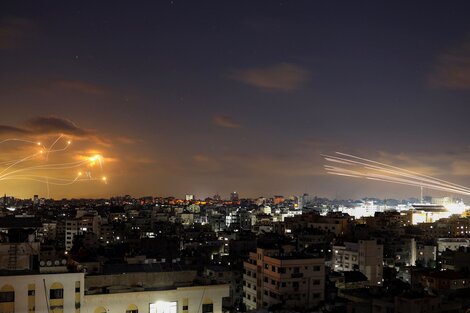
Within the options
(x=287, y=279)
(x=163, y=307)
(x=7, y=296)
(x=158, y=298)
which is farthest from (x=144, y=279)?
(x=287, y=279)

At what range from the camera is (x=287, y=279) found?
16.3 metres

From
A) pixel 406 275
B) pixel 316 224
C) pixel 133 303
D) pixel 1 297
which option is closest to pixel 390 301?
pixel 133 303

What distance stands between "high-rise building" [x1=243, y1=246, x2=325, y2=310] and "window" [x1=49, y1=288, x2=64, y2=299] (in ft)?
23.2

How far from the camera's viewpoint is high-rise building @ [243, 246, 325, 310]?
1623cm

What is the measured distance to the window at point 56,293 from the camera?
11188mm

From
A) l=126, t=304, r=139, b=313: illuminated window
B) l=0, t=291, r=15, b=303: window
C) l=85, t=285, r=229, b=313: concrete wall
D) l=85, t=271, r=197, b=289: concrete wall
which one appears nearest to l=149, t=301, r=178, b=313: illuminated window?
l=85, t=285, r=229, b=313: concrete wall

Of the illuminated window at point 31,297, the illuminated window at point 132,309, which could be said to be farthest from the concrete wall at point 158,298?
the illuminated window at point 31,297

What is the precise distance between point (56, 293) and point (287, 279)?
7.47m

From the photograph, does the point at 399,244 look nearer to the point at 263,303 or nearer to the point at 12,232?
the point at 263,303

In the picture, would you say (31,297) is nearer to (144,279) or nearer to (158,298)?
(144,279)

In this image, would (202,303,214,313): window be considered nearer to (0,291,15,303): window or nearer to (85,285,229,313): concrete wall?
(85,285,229,313): concrete wall

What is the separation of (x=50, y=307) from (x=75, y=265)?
1.17 meters

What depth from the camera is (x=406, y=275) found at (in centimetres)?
2328

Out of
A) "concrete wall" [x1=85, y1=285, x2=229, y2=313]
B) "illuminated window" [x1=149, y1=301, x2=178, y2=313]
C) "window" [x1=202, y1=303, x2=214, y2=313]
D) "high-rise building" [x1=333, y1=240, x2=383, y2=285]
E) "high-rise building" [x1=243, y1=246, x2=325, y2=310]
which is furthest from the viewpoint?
"high-rise building" [x1=333, y1=240, x2=383, y2=285]
